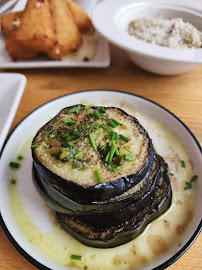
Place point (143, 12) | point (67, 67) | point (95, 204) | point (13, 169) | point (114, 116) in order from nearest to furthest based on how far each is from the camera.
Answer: point (95, 204)
point (114, 116)
point (13, 169)
point (67, 67)
point (143, 12)

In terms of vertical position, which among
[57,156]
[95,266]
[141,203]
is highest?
[57,156]

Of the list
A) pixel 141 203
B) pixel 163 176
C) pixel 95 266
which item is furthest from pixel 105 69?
pixel 95 266

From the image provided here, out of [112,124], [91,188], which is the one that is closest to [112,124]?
[112,124]

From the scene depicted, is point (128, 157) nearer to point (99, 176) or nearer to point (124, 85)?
point (99, 176)

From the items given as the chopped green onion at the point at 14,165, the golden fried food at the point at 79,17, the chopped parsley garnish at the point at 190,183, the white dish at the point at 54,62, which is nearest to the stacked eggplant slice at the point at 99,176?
the chopped parsley garnish at the point at 190,183

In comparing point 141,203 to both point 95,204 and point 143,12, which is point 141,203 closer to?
point 95,204

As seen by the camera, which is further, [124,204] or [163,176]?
[163,176]

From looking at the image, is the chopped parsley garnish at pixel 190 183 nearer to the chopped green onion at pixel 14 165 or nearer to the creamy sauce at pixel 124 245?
the creamy sauce at pixel 124 245
